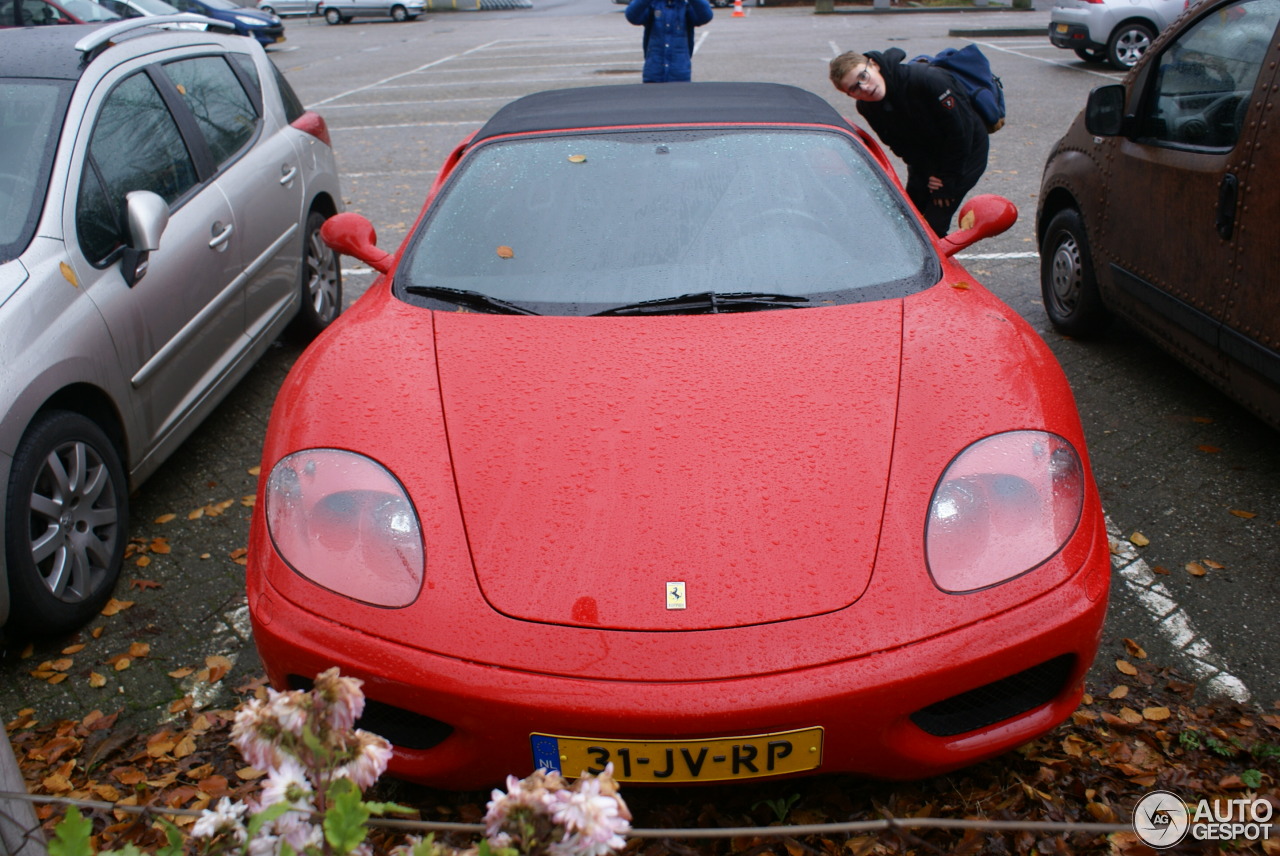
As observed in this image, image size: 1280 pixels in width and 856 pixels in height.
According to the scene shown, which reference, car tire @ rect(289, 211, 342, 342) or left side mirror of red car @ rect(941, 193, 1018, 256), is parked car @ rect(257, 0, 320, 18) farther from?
left side mirror of red car @ rect(941, 193, 1018, 256)

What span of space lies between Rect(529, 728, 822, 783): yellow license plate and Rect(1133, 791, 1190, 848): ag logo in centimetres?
60

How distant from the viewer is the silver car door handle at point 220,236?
12.8ft

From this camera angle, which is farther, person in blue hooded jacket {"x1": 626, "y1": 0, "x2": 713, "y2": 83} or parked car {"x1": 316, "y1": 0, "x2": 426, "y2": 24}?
parked car {"x1": 316, "y1": 0, "x2": 426, "y2": 24}

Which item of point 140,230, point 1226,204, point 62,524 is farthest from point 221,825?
point 1226,204

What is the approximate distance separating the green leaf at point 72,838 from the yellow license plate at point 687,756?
0.92m

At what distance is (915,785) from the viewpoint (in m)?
2.30

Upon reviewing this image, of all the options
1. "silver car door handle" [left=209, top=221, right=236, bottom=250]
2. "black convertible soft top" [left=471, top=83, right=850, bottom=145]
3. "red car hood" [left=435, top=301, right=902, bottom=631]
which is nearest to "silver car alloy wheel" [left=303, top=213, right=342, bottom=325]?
"silver car door handle" [left=209, top=221, right=236, bottom=250]

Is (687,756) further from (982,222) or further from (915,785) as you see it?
(982,222)

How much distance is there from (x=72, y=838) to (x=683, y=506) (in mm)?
1311

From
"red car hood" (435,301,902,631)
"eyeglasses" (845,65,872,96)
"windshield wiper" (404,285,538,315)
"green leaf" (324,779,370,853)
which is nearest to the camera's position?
"green leaf" (324,779,370,853)

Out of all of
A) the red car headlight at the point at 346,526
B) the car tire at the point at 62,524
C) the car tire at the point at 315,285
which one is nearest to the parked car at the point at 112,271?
the car tire at the point at 62,524

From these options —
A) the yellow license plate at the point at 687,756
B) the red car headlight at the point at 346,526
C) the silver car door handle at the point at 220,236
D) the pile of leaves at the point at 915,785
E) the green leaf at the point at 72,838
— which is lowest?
the pile of leaves at the point at 915,785

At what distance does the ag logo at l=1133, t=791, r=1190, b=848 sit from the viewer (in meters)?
1.83

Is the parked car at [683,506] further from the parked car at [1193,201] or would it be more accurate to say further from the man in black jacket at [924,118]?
the man in black jacket at [924,118]
